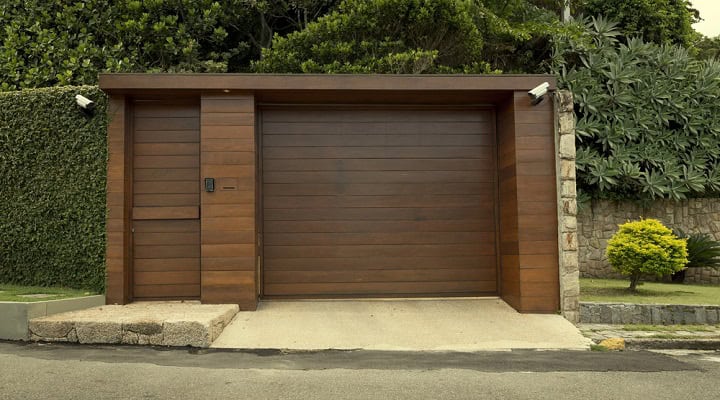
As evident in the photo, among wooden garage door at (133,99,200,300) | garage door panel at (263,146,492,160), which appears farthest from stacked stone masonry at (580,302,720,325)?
wooden garage door at (133,99,200,300)

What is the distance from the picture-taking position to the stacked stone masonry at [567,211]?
8.40 m

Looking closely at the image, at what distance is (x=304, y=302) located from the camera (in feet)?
29.5

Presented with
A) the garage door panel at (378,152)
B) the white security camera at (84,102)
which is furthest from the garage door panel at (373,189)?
the white security camera at (84,102)

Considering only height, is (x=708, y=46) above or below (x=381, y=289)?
above

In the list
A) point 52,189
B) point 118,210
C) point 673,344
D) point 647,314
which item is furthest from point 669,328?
point 52,189

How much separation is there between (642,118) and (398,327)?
28.4 feet

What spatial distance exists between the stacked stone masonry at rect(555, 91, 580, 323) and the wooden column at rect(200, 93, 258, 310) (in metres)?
4.00

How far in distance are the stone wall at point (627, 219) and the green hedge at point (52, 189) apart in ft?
30.8

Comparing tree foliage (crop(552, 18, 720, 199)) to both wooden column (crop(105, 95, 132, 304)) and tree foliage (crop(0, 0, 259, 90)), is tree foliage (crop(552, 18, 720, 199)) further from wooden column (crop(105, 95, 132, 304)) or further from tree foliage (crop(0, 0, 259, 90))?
wooden column (crop(105, 95, 132, 304))

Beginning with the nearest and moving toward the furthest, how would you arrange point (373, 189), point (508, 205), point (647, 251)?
1. point (508, 205)
2. point (373, 189)
3. point (647, 251)

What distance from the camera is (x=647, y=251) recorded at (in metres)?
9.69

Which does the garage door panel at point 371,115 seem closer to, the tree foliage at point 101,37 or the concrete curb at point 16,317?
the concrete curb at point 16,317

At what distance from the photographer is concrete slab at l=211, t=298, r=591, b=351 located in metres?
7.17

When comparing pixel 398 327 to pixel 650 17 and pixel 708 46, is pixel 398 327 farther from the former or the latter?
pixel 708 46
